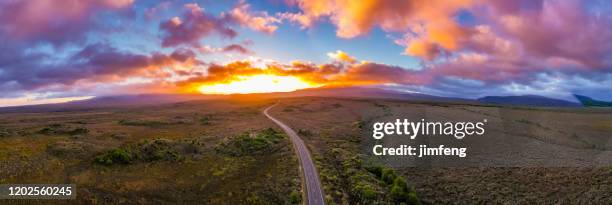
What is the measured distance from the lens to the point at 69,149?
48.5 meters

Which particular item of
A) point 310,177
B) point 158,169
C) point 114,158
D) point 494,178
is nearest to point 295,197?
point 310,177

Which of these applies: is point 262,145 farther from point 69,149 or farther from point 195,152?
point 69,149

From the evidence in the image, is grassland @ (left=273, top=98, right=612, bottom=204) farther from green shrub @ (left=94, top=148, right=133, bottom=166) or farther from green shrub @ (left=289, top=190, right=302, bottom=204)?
green shrub @ (left=94, top=148, right=133, bottom=166)

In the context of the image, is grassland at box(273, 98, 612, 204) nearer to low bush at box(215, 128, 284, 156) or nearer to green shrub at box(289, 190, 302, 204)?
green shrub at box(289, 190, 302, 204)

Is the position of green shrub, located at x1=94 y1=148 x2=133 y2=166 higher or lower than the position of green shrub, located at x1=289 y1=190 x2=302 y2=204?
higher

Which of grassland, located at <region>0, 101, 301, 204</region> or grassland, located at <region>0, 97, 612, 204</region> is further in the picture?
grassland, located at <region>0, 101, 301, 204</region>

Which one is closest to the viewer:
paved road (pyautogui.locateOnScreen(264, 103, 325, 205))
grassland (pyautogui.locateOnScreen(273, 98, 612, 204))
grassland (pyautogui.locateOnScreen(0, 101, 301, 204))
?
paved road (pyautogui.locateOnScreen(264, 103, 325, 205))

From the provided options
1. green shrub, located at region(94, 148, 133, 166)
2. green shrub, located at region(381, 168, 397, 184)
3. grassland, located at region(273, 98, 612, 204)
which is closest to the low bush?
grassland, located at region(273, 98, 612, 204)

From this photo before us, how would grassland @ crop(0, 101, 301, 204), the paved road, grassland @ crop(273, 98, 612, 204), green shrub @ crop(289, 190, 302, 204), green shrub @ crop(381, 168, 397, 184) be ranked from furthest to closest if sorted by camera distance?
green shrub @ crop(381, 168, 397, 184), grassland @ crop(0, 101, 301, 204), grassland @ crop(273, 98, 612, 204), the paved road, green shrub @ crop(289, 190, 302, 204)

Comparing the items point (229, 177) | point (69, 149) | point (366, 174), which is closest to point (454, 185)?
point (366, 174)

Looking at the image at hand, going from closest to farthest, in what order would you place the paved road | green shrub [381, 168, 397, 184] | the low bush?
the paved road → green shrub [381, 168, 397, 184] → the low bush

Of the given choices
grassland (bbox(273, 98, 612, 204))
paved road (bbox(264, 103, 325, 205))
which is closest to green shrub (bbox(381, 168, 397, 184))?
grassland (bbox(273, 98, 612, 204))

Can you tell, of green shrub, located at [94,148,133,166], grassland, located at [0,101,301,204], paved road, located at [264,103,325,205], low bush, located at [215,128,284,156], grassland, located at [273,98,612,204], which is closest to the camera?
paved road, located at [264,103,325,205]

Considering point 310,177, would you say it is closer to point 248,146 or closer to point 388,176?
point 388,176
